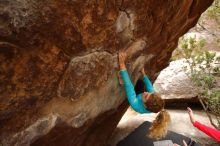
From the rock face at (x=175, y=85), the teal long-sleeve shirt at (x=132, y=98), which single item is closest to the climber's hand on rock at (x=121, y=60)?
the teal long-sleeve shirt at (x=132, y=98)

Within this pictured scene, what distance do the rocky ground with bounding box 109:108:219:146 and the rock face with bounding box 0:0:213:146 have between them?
119 inches

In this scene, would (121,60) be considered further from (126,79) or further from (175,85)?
(175,85)

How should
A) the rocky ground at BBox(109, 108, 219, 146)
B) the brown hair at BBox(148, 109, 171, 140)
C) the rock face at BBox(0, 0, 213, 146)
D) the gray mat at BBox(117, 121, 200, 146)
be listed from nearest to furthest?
1. the rock face at BBox(0, 0, 213, 146)
2. the brown hair at BBox(148, 109, 171, 140)
3. the gray mat at BBox(117, 121, 200, 146)
4. the rocky ground at BBox(109, 108, 219, 146)

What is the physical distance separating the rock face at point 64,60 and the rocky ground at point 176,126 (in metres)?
3.03

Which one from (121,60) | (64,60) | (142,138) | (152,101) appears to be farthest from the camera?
(142,138)

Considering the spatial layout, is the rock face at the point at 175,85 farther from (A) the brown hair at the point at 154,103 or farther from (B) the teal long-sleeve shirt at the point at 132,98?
(A) the brown hair at the point at 154,103

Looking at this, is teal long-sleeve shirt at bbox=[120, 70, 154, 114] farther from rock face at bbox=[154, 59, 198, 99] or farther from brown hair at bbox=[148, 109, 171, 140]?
rock face at bbox=[154, 59, 198, 99]

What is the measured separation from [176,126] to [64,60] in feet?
25.9

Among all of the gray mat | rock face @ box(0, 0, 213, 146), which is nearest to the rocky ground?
the gray mat

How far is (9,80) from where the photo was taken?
16.3 ft

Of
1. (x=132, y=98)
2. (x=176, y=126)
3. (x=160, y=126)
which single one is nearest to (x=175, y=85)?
(x=176, y=126)

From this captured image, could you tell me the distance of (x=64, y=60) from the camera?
5652 millimetres

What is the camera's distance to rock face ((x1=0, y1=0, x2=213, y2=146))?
487 centimetres

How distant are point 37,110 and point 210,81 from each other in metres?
8.46
